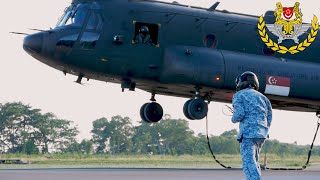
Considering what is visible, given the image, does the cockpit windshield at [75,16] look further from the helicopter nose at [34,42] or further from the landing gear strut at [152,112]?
the landing gear strut at [152,112]

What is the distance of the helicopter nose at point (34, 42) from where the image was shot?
24.2m

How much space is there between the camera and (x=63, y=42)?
24125 millimetres

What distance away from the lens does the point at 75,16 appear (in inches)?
978

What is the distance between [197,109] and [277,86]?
302 centimetres

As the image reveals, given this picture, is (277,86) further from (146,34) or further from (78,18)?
(78,18)

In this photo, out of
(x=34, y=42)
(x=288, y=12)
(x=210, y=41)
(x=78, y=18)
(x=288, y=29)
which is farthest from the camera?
(x=288, y=12)

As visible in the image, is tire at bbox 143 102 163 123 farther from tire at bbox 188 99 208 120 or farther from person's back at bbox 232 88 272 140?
person's back at bbox 232 88 272 140

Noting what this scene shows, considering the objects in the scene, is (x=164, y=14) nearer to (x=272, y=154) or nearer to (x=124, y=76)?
(x=124, y=76)

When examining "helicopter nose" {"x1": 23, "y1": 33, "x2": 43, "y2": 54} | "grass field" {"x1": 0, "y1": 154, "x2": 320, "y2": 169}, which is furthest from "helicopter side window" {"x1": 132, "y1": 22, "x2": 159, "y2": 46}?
"grass field" {"x1": 0, "y1": 154, "x2": 320, "y2": 169}

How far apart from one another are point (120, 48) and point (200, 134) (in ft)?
37.9

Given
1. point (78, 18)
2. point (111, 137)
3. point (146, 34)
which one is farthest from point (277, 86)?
point (111, 137)

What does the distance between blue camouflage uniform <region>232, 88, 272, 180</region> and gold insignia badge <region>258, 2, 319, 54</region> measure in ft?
48.5

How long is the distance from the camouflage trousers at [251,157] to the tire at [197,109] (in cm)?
1254

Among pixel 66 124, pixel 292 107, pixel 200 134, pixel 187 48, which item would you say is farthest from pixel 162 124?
pixel 187 48
